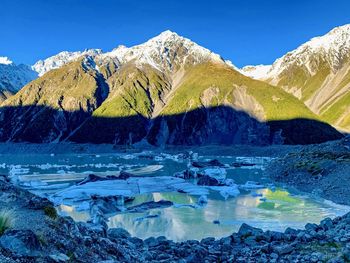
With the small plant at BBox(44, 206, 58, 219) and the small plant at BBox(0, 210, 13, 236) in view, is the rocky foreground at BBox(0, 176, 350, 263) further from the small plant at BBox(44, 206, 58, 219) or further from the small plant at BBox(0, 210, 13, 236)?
the small plant at BBox(0, 210, 13, 236)

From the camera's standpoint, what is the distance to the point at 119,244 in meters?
15.8

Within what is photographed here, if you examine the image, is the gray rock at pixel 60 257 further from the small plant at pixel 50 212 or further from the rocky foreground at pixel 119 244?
the small plant at pixel 50 212

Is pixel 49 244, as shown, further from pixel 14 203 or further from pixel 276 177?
pixel 276 177

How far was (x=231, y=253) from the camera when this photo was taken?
58.3 feet

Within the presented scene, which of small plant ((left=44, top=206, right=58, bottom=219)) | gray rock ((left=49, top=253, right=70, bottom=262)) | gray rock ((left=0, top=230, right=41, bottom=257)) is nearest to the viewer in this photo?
gray rock ((left=0, top=230, right=41, bottom=257))

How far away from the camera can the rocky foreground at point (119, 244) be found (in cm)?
1023

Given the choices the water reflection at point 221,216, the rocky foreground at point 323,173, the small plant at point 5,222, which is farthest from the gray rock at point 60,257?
the rocky foreground at point 323,173

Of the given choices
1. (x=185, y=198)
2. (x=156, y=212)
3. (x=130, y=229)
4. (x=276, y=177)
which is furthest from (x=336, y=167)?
(x=130, y=229)

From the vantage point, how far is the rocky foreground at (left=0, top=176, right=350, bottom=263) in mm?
10234

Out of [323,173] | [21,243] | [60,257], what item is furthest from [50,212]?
[323,173]

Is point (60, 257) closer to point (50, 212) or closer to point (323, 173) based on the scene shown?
point (50, 212)

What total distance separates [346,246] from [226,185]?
3720cm

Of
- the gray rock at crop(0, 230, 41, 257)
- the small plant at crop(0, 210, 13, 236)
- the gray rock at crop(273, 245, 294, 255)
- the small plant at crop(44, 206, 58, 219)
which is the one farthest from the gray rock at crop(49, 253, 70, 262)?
the gray rock at crop(273, 245, 294, 255)

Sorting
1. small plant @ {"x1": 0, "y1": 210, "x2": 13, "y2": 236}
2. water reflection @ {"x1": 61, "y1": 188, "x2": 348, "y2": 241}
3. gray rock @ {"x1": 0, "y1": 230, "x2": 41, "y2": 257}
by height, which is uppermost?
small plant @ {"x1": 0, "y1": 210, "x2": 13, "y2": 236}
